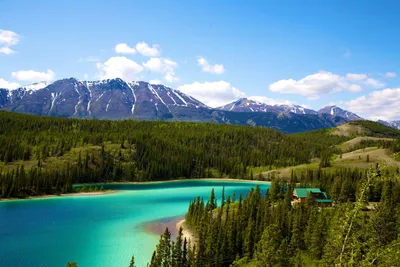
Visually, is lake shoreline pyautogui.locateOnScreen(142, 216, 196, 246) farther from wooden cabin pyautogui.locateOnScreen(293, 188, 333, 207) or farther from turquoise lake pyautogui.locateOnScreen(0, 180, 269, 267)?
wooden cabin pyautogui.locateOnScreen(293, 188, 333, 207)

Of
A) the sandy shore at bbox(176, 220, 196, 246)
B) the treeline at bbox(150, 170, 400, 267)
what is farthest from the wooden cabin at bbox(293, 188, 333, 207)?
the sandy shore at bbox(176, 220, 196, 246)

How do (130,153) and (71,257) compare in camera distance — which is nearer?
(71,257)

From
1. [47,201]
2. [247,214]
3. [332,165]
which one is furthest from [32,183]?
[332,165]

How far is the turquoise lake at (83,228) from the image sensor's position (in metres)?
56.2

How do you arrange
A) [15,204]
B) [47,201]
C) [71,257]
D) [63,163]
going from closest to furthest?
[71,257]
[15,204]
[47,201]
[63,163]

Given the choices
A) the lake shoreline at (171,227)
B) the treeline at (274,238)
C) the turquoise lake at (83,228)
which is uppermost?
the treeline at (274,238)

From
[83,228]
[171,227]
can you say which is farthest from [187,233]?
[83,228]

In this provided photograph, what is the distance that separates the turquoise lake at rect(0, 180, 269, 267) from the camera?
56.2 meters

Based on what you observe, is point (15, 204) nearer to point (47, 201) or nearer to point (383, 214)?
point (47, 201)

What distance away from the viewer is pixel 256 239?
59.1 m

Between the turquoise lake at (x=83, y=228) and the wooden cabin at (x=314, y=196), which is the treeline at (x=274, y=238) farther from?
the wooden cabin at (x=314, y=196)

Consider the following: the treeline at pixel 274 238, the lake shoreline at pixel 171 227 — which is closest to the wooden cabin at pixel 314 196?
the treeline at pixel 274 238

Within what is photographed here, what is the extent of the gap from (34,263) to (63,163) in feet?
367

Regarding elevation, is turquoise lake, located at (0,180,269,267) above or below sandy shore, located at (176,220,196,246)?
below
